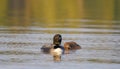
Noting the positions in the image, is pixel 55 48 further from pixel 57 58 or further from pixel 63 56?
pixel 57 58

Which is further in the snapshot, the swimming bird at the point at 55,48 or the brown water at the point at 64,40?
the swimming bird at the point at 55,48

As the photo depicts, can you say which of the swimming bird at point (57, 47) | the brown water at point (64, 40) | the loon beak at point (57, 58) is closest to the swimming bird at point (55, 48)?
the swimming bird at point (57, 47)

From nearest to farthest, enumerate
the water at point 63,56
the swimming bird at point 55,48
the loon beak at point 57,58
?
1. the water at point 63,56
2. the loon beak at point 57,58
3. the swimming bird at point 55,48

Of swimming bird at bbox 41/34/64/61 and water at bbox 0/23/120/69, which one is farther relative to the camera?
swimming bird at bbox 41/34/64/61

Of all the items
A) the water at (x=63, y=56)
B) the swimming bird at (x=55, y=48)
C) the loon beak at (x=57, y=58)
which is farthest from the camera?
the swimming bird at (x=55, y=48)

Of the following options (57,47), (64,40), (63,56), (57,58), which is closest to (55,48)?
(57,47)

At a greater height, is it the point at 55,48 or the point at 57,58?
the point at 55,48

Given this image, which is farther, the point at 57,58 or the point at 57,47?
the point at 57,47

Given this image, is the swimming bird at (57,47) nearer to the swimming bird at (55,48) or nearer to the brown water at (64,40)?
the swimming bird at (55,48)

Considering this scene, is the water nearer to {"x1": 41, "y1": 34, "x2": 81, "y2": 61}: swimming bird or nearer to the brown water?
the brown water

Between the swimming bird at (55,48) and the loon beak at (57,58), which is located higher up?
the swimming bird at (55,48)

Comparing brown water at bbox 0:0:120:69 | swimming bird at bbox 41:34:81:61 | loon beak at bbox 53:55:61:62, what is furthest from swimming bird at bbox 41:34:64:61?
loon beak at bbox 53:55:61:62

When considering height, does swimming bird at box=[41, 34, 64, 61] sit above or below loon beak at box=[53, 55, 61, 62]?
above

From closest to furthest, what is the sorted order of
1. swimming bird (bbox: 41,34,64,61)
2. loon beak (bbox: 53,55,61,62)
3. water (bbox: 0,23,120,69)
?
1. water (bbox: 0,23,120,69)
2. loon beak (bbox: 53,55,61,62)
3. swimming bird (bbox: 41,34,64,61)
